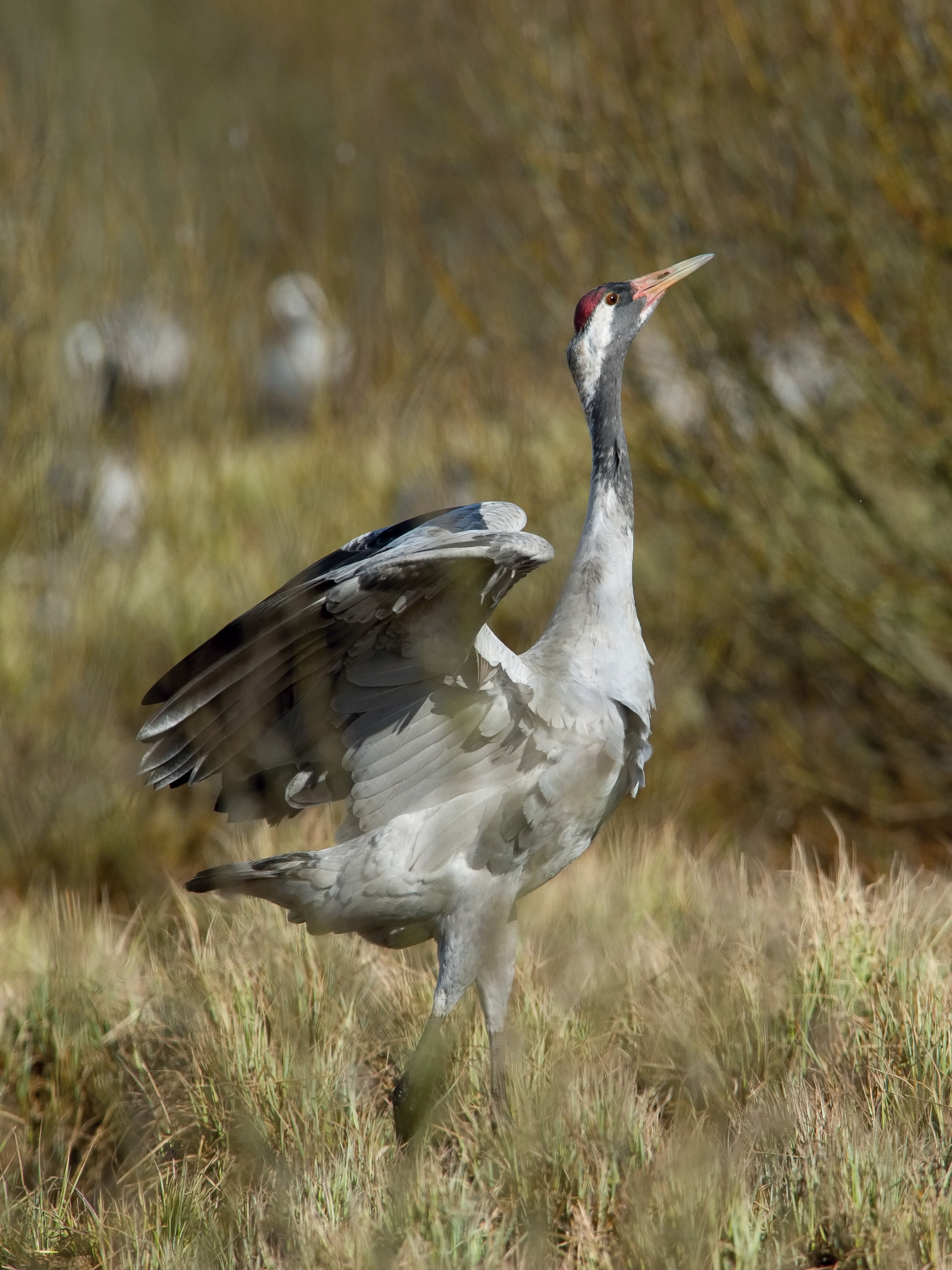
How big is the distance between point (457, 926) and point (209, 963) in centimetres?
78

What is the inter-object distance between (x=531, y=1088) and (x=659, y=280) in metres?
2.16

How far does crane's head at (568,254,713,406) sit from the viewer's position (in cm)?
353

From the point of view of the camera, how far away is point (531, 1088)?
115 inches

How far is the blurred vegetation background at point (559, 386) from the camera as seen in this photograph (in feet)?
17.1

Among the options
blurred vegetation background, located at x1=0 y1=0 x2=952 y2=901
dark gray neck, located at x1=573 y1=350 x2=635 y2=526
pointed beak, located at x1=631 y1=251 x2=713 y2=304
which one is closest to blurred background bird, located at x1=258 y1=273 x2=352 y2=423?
blurred vegetation background, located at x1=0 y1=0 x2=952 y2=901

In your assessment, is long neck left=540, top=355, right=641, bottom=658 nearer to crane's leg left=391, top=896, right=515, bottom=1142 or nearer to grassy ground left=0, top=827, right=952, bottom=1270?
crane's leg left=391, top=896, right=515, bottom=1142

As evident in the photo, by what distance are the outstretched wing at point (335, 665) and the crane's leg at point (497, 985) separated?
42cm

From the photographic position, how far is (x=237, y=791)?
3396mm

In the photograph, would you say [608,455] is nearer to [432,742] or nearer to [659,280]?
[659,280]

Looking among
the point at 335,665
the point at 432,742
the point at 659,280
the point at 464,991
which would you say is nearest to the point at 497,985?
the point at 464,991

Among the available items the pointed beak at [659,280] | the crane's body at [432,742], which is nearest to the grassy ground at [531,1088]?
the crane's body at [432,742]

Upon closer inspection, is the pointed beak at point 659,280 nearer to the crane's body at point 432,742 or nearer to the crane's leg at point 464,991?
the crane's body at point 432,742

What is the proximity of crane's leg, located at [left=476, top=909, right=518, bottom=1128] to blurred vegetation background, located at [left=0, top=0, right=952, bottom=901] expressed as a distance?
2509 mm

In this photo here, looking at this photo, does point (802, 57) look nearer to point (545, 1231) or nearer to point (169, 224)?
point (169, 224)
